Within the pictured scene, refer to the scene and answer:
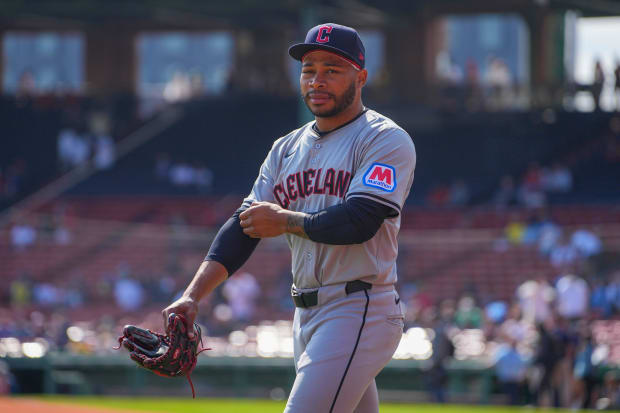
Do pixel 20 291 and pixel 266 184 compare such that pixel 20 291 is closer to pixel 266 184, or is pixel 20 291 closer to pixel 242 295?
pixel 242 295

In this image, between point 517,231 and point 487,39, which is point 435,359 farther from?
point 487,39

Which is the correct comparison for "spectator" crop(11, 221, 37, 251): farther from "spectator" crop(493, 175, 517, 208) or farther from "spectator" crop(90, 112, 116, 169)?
"spectator" crop(493, 175, 517, 208)

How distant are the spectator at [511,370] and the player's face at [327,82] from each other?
31.4 feet

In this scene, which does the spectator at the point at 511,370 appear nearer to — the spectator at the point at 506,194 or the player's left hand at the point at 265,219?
the spectator at the point at 506,194

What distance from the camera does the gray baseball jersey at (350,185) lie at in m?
3.49

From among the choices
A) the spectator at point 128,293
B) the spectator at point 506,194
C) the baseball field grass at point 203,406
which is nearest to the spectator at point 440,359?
the baseball field grass at point 203,406

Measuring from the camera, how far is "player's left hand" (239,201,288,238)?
11.4 ft

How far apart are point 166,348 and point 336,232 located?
0.63 metres

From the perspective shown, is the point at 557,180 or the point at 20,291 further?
the point at 557,180

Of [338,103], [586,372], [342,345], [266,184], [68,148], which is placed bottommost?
[586,372]

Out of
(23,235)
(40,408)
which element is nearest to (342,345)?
(40,408)

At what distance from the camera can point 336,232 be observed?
3398mm

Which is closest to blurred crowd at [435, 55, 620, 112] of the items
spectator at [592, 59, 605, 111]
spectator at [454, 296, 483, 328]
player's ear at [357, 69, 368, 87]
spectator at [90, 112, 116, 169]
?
spectator at [592, 59, 605, 111]

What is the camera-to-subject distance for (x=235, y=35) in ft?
105
